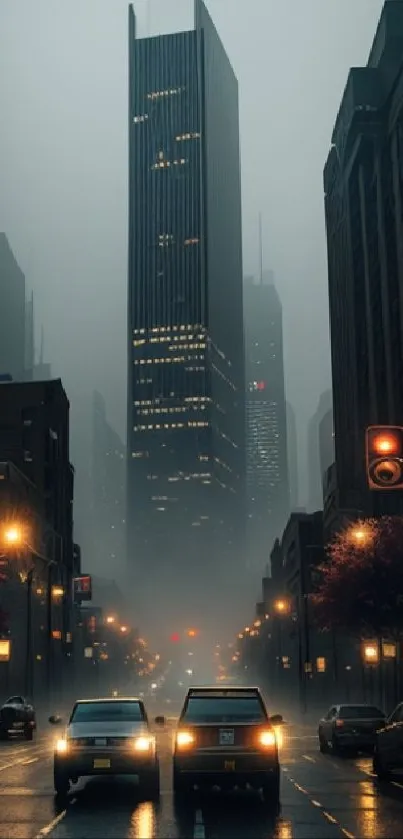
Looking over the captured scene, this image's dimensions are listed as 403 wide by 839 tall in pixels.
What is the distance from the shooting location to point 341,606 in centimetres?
6219

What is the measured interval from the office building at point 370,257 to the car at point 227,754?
277 feet

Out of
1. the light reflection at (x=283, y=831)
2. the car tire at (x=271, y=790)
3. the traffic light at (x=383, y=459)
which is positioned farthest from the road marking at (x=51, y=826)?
the traffic light at (x=383, y=459)

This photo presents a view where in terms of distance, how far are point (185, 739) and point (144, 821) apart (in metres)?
3.22

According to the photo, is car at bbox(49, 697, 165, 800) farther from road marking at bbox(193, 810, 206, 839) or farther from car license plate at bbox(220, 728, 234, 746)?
road marking at bbox(193, 810, 206, 839)

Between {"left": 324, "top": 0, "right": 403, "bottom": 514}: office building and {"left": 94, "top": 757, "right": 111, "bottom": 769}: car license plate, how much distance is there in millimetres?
85051

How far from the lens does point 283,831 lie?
1656 centimetres

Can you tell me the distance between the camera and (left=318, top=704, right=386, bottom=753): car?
115 ft

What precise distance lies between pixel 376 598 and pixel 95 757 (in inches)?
1604

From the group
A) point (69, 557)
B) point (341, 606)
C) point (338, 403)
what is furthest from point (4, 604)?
point (338, 403)

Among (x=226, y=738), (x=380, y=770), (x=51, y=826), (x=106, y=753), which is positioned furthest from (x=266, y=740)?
(x=380, y=770)

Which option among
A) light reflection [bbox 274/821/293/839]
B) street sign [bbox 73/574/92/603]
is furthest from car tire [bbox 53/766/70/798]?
street sign [bbox 73/574/92/603]

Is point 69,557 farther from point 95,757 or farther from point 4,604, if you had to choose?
point 95,757

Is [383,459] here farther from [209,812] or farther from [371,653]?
[371,653]

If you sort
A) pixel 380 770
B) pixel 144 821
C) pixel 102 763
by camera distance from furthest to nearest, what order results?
pixel 380 770, pixel 102 763, pixel 144 821
